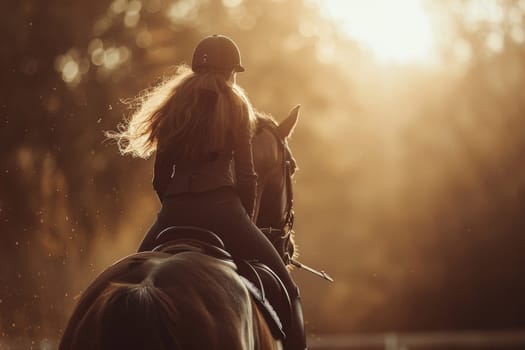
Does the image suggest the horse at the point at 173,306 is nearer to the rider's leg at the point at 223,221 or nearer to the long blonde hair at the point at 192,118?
the rider's leg at the point at 223,221

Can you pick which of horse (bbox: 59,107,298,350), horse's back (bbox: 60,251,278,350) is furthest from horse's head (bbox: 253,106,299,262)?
horse's back (bbox: 60,251,278,350)

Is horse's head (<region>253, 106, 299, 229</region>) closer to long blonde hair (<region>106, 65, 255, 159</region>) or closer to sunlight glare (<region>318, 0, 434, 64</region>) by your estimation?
long blonde hair (<region>106, 65, 255, 159</region>)

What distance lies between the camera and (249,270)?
5254 millimetres

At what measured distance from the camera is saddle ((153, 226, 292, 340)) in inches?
198

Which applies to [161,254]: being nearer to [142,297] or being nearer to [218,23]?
[142,297]

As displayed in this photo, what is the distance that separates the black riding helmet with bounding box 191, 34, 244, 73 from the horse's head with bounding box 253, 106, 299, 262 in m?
0.66

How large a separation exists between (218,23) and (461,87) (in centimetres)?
866

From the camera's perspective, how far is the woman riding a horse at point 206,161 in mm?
5449

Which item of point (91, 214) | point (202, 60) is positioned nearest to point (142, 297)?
point (202, 60)

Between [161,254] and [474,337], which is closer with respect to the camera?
[161,254]

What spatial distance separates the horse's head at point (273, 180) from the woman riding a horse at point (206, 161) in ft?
2.85

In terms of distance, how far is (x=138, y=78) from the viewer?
22828 millimetres

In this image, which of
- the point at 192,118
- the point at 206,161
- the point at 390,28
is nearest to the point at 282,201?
the point at 206,161

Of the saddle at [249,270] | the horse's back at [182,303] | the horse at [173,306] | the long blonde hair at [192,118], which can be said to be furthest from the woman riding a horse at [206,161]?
the horse's back at [182,303]
